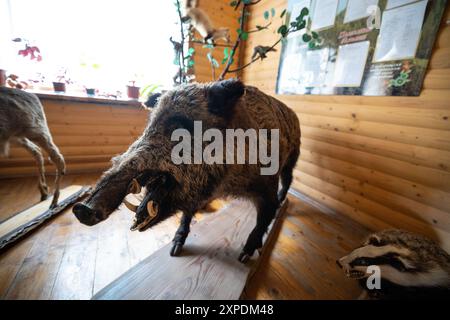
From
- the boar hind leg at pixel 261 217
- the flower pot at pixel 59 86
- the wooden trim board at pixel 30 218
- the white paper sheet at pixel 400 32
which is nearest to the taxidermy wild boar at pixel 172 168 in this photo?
the boar hind leg at pixel 261 217

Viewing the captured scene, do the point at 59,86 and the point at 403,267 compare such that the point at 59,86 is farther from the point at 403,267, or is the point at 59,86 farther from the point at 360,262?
the point at 403,267

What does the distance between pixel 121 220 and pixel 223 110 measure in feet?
4.82

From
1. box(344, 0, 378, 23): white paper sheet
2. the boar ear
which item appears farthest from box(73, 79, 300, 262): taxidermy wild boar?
box(344, 0, 378, 23): white paper sheet

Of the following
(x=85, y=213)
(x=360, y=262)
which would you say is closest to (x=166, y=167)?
(x=85, y=213)

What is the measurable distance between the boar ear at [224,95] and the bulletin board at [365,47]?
103cm

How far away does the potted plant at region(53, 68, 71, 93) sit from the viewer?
2285 mm

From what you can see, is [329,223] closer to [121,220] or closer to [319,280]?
[319,280]

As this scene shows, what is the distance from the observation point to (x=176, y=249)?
1.25 metres

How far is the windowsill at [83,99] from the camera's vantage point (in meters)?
2.07

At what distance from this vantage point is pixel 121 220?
5.62ft

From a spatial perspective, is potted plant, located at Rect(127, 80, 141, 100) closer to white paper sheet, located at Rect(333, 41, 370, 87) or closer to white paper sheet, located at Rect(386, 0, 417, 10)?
white paper sheet, located at Rect(333, 41, 370, 87)

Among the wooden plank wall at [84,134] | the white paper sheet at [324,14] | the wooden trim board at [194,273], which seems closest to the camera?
the wooden trim board at [194,273]

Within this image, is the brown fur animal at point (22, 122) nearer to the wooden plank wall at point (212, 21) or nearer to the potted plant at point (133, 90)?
the potted plant at point (133, 90)

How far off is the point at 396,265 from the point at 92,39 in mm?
3592
